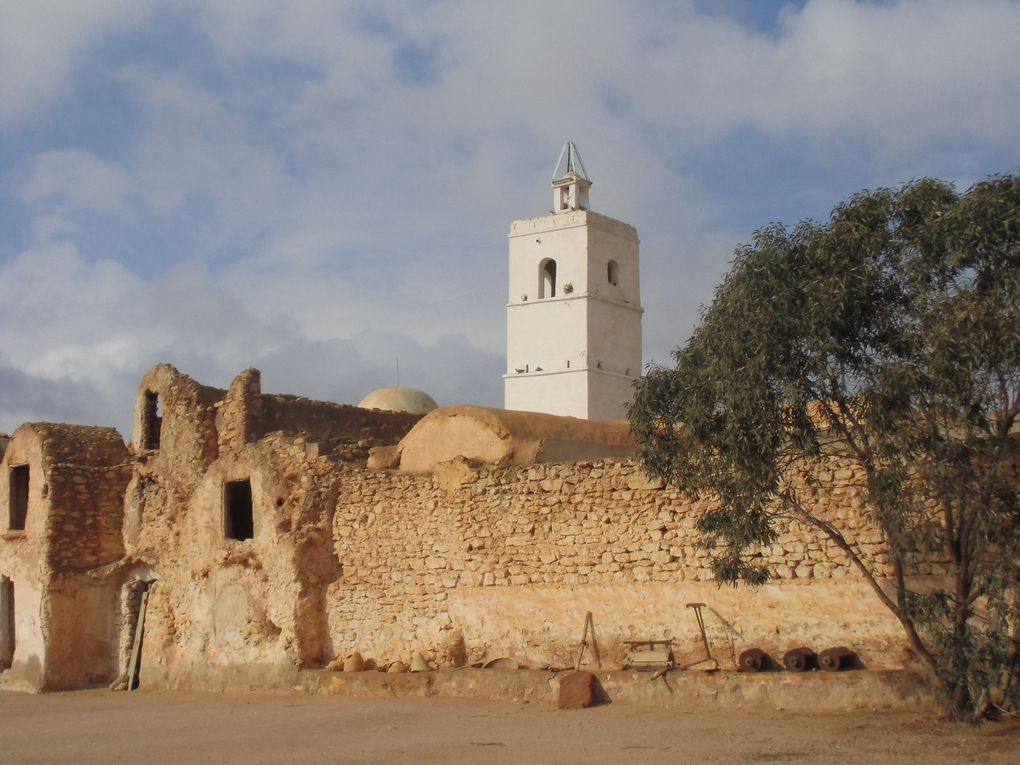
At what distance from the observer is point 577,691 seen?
1236 centimetres

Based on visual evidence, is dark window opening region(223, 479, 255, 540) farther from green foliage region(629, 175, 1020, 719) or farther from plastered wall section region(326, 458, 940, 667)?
green foliage region(629, 175, 1020, 719)

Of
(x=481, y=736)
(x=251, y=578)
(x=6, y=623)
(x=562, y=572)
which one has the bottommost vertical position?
(x=481, y=736)

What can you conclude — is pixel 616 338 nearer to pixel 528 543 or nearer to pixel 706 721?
pixel 528 543

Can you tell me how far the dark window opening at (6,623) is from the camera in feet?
65.9

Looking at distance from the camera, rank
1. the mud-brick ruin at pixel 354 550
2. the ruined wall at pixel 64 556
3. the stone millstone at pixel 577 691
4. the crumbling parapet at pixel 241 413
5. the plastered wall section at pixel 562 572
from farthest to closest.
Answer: the ruined wall at pixel 64 556
the crumbling parapet at pixel 241 413
the mud-brick ruin at pixel 354 550
the stone millstone at pixel 577 691
the plastered wall section at pixel 562 572

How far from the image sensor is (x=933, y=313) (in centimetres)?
952

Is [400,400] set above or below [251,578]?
above

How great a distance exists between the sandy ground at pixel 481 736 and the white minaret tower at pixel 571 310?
2984 cm

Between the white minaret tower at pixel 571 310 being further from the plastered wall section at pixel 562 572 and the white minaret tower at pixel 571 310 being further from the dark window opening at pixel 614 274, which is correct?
the plastered wall section at pixel 562 572

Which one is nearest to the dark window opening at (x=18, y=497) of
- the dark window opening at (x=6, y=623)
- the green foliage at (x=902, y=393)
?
the dark window opening at (x=6, y=623)

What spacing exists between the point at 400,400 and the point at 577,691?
1468 cm

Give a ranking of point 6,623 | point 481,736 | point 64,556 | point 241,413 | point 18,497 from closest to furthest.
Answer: point 481,736 < point 241,413 < point 64,556 < point 6,623 < point 18,497

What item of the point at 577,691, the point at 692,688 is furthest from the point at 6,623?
the point at 692,688

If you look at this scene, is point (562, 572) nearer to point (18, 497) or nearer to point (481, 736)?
point (481, 736)
